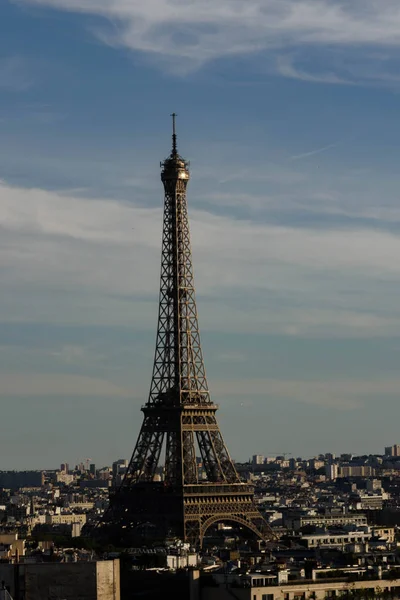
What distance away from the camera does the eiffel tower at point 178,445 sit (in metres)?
136

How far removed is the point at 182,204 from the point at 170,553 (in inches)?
1678

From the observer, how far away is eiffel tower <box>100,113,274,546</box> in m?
136

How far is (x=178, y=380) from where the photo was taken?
139 metres

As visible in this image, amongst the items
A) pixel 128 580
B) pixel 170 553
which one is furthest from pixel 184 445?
pixel 128 580

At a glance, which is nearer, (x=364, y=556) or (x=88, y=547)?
(x=364, y=556)

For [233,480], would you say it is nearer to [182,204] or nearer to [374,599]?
[182,204]

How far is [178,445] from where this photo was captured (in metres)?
139

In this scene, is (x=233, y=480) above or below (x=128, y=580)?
above

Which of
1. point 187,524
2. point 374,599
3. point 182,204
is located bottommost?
point 374,599

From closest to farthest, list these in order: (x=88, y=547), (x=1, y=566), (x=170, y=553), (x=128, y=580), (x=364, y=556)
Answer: (x=1, y=566), (x=128, y=580), (x=364, y=556), (x=170, y=553), (x=88, y=547)

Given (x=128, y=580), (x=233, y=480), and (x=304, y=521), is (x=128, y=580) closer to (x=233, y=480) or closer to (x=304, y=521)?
(x=233, y=480)

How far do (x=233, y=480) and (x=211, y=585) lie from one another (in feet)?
182

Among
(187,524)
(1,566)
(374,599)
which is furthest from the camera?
(187,524)

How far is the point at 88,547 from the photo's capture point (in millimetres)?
122000
